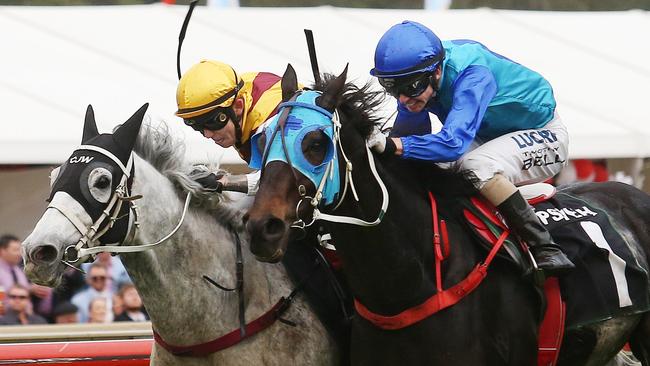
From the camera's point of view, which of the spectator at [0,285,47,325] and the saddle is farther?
the spectator at [0,285,47,325]

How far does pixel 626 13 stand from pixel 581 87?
1.71m

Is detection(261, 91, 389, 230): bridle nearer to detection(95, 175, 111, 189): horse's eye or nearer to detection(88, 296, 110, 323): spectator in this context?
detection(95, 175, 111, 189): horse's eye

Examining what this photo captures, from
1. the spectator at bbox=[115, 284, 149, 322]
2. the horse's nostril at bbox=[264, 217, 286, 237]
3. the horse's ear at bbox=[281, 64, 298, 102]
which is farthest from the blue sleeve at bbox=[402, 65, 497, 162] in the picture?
the spectator at bbox=[115, 284, 149, 322]

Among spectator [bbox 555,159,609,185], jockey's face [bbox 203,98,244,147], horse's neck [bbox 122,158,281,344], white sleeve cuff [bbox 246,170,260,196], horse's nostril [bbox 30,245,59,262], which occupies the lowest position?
spectator [bbox 555,159,609,185]

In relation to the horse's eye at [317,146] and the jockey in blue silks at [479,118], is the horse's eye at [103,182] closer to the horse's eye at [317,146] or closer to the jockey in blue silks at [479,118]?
the horse's eye at [317,146]

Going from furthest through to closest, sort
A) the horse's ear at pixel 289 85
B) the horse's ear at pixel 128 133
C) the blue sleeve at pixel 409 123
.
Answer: the blue sleeve at pixel 409 123 < the horse's ear at pixel 128 133 < the horse's ear at pixel 289 85

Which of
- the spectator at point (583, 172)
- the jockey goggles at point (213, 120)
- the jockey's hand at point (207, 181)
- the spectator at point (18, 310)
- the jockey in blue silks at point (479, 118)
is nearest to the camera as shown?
the jockey in blue silks at point (479, 118)

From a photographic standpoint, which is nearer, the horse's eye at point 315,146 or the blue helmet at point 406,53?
the horse's eye at point 315,146

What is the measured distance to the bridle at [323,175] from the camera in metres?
3.91

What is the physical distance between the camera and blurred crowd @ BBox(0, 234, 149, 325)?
25.7 feet

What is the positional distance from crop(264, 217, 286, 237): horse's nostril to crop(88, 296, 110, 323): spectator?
4.50 m

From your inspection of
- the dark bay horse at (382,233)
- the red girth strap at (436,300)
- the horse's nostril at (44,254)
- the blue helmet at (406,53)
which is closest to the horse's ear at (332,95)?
the dark bay horse at (382,233)

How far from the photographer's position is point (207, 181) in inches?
190

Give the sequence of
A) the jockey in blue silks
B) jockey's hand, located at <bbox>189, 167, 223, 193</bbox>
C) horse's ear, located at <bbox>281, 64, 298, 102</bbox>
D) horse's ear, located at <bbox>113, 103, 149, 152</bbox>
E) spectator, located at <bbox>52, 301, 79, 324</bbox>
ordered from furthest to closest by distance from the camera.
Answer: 1. spectator, located at <bbox>52, 301, 79, 324</bbox>
2. jockey's hand, located at <bbox>189, 167, 223, 193</bbox>
3. horse's ear, located at <bbox>113, 103, 149, 152</bbox>
4. the jockey in blue silks
5. horse's ear, located at <bbox>281, 64, 298, 102</bbox>
